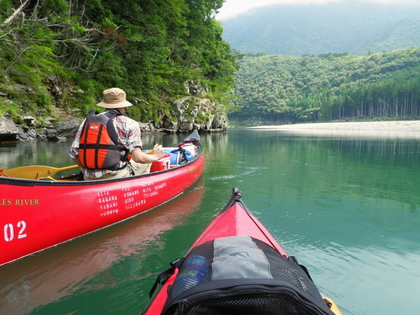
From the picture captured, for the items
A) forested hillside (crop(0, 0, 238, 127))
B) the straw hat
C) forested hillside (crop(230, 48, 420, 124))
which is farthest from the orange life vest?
forested hillside (crop(230, 48, 420, 124))

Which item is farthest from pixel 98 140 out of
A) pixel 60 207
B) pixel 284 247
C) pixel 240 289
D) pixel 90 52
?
pixel 90 52

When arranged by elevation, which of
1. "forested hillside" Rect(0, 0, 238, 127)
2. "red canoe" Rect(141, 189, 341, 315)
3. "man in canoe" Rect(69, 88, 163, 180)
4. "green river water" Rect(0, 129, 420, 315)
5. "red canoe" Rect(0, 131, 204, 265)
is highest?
"forested hillside" Rect(0, 0, 238, 127)

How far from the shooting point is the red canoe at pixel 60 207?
308 centimetres

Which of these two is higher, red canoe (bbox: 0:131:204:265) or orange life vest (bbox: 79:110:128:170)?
orange life vest (bbox: 79:110:128:170)

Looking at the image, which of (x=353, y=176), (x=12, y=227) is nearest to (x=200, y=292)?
(x=12, y=227)

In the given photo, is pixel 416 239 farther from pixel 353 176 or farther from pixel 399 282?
pixel 353 176

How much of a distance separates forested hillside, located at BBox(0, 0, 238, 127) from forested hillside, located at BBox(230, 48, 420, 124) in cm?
2222

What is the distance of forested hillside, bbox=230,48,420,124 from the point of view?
7249 centimetres

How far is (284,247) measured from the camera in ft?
13.6

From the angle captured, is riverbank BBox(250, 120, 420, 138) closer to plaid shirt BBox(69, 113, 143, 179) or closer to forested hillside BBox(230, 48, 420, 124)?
forested hillside BBox(230, 48, 420, 124)

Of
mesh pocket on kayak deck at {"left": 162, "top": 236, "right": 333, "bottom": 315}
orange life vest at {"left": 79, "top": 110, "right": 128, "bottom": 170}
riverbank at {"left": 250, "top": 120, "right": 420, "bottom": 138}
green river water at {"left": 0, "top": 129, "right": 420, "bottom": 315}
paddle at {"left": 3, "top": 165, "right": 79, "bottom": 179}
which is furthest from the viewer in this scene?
riverbank at {"left": 250, "top": 120, "right": 420, "bottom": 138}

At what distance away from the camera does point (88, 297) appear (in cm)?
283

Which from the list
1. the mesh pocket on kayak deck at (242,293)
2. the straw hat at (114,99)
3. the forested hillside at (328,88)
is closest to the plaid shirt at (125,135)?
the straw hat at (114,99)

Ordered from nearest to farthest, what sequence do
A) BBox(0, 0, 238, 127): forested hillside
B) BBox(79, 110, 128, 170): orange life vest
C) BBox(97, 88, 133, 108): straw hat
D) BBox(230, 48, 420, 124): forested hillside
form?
1. BBox(79, 110, 128, 170): orange life vest
2. BBox(97, 88, 133, 108): straw hat
3. BBox(0, 0, 238, 127): forested hillside
4. BBox(230, 48, 420, 124): forested hillside
